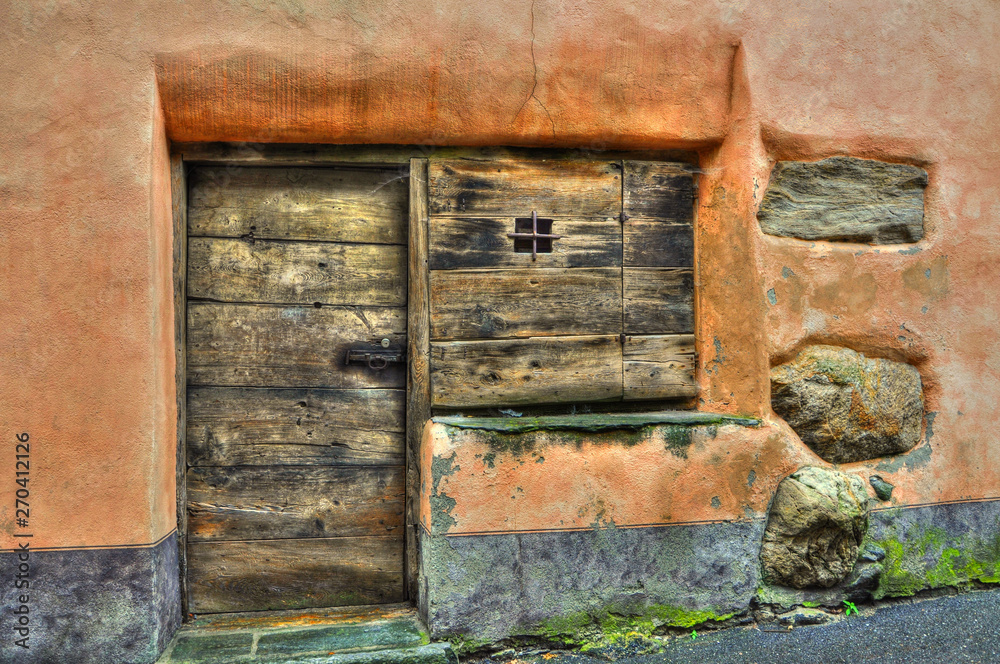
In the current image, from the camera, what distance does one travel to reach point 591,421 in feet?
7.80

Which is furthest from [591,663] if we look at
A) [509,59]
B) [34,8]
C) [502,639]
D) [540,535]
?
[34,8]

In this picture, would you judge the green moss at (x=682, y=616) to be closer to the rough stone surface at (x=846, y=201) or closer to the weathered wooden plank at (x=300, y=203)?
the rough stone surface at (x=846, y=201)

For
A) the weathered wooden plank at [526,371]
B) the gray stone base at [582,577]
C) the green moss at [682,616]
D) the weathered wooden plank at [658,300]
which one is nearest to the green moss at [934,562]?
the gray stone base at [582,577]

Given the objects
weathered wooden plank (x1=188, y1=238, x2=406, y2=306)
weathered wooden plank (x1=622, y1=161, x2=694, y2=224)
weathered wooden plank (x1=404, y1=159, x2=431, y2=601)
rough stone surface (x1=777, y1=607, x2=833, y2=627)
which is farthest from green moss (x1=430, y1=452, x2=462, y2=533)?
rough stone surface (x1=777, y1=607, x2=833, y2=627)

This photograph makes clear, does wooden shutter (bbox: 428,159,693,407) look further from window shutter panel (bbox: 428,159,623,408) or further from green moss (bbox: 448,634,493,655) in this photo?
green moss (bbox: 448,634,493,655)

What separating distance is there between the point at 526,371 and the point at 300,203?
113 cm

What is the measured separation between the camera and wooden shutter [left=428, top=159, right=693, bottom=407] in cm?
243

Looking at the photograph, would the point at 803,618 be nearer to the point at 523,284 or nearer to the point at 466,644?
the point at 466,644

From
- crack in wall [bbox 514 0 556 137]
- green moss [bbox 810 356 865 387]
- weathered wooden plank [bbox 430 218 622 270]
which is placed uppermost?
crack in wall [bbox 514 0 556 137]

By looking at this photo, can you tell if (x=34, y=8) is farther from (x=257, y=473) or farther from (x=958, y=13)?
(x=958, y=13)

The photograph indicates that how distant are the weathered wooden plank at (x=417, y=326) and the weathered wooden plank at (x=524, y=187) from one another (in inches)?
2.3

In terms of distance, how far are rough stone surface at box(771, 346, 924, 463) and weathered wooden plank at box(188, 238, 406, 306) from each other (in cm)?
162

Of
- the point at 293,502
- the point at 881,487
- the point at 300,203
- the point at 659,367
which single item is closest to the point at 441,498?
the point at 293,502

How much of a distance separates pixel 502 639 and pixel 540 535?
0.41m
